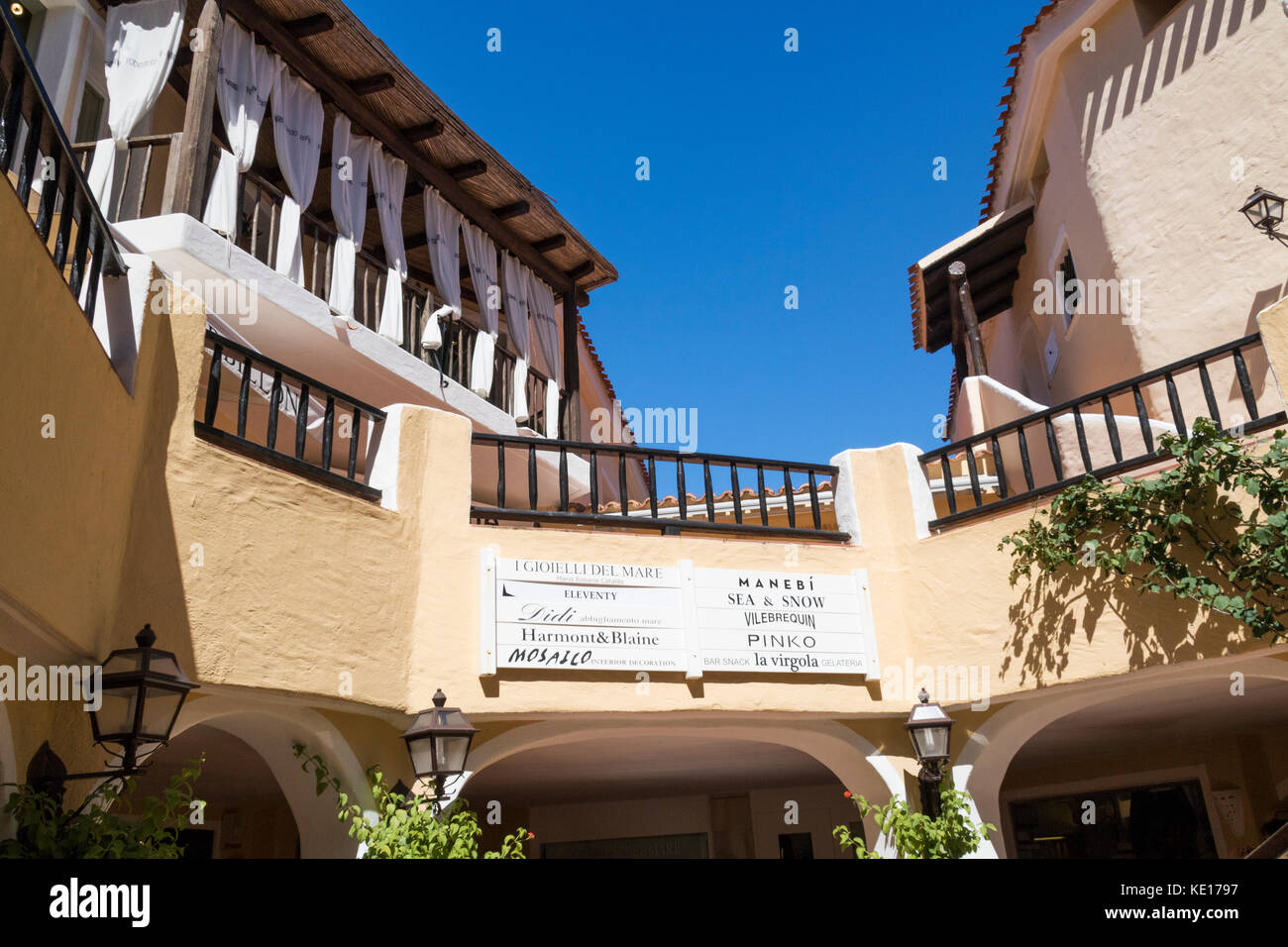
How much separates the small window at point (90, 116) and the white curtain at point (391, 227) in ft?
7.75

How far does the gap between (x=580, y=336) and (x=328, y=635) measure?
34.8ft

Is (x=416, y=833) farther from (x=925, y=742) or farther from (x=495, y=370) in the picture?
(x=495, y=370)

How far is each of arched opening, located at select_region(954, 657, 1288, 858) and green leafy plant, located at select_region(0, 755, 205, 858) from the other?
197 inches

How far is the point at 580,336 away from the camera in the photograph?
15.9 meters

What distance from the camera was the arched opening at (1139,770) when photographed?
7125 mm

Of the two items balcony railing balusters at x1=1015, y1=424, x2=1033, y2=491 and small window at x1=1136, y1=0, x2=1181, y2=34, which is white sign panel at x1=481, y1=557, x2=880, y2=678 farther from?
small window at x1=1136, y1=0, x2=1181, y2=34

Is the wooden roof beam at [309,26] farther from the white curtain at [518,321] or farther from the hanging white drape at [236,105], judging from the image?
the white curtain at [518,321]

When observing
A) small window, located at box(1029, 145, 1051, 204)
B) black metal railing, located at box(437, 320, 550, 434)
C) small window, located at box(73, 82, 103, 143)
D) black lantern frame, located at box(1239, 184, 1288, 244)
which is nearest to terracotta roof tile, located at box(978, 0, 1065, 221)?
small window, located at box(1029, 145, 1051, 204)

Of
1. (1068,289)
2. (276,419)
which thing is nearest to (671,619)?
(276,419)

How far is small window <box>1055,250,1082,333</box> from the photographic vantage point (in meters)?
10.8

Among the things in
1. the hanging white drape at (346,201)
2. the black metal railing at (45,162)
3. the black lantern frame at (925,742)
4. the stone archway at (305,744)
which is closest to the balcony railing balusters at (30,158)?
the black metal railing at (45,162)

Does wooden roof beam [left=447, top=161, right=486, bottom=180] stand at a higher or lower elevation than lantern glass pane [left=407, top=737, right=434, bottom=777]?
higher
